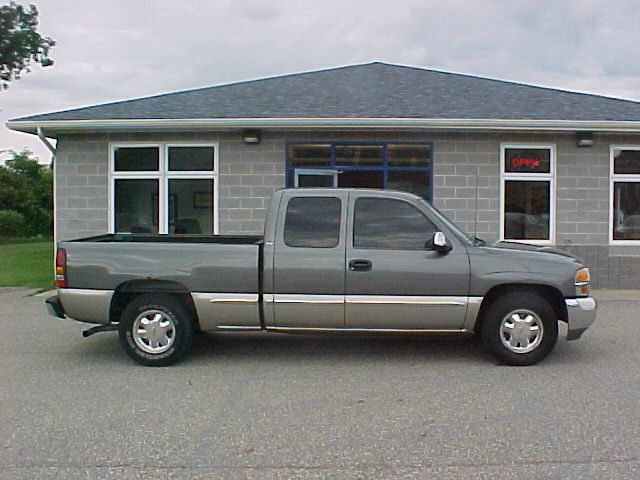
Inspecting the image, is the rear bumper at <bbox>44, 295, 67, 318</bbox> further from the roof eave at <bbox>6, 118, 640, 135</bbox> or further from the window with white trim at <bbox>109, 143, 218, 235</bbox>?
the window with white trim at <bbox>109, 143, 218, 235</bbox>

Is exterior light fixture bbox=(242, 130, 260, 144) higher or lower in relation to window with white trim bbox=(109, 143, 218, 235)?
higher

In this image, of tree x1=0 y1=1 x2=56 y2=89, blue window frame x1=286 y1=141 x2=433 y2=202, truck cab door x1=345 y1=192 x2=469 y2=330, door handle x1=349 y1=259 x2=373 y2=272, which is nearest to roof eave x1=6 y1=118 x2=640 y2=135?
blue window frame x1=286 y1=141 x2=433 y2=202

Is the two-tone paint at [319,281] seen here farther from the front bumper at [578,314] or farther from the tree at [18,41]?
the tree at [18,41]

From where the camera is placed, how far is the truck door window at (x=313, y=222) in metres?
6.39

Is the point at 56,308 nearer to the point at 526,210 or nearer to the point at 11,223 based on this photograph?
the point at 526,210

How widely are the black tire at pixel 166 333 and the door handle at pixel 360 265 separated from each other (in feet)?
5.95

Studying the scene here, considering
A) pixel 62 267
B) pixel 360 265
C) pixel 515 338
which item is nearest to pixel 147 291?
pixel 62 267

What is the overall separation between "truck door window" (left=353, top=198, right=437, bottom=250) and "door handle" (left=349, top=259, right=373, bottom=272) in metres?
0.17

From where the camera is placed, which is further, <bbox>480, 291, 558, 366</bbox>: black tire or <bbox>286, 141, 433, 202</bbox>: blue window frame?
<bbox>286, 141, 433, 202</bbox>: blue window frame

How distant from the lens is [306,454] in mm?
4152

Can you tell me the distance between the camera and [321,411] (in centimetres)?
500

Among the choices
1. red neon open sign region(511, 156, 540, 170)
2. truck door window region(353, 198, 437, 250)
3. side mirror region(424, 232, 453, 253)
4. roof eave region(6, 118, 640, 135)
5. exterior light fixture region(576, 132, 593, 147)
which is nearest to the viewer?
side mirror region(424, 232, 453, 253)

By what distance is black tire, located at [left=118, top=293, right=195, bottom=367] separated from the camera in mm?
6406

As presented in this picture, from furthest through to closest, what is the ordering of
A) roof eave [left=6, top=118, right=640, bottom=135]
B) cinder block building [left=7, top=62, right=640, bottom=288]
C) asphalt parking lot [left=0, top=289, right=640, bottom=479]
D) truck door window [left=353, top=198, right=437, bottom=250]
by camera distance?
cinder block building [left=7, top=62, right=640, bottom=288]
roof eave [left=6, top=118, right=640, bottom=135]
truck door window [left=353, top=198, right=437, bottom=250]
asphalt parking lot [left=0, top=289, right=640, bottom=479]
